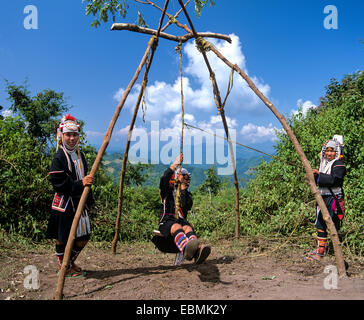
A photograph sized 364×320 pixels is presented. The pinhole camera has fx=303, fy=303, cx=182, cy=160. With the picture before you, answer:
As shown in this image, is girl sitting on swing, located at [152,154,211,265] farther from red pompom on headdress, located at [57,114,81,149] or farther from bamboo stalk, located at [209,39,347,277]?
bamboo stalk, located at [209,39,347,277]

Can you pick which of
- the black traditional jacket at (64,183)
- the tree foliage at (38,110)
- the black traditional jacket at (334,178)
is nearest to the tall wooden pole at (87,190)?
the black traditional jacket at (64,183)

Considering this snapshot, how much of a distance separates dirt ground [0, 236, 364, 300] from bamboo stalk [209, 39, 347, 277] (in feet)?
0.81

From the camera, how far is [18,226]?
5945 mm

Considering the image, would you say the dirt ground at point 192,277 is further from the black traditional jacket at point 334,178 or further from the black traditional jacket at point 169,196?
the black traditional jacket at point 334,178

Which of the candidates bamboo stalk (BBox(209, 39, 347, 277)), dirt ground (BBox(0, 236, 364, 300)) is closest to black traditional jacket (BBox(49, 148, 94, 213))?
dirt ground (BBox(0, 236, 364, 300))

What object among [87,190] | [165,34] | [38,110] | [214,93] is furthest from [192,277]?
[38,110]

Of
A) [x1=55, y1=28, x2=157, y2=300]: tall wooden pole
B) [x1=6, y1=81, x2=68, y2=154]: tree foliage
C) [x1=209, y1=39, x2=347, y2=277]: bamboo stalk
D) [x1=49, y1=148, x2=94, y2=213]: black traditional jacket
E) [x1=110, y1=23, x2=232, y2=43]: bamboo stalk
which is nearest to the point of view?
[x1=55, y1=28, x2=157, y2=300]: tall wooden pole

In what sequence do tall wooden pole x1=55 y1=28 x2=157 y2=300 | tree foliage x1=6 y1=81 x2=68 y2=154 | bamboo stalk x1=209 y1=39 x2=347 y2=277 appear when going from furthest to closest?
tree foliage x1=6 y1=81 x2=68 y2=154, bamboo stalk x1=209 y1=39 x2=347 y2=277, tall wooden pole x1=55 y1=28 x2=157 y2=300

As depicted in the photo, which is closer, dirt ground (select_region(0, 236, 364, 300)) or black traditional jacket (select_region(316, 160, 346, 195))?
dirt ground (select_region(0, 236, 364, 300))

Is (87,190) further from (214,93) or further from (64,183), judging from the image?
(214,93)

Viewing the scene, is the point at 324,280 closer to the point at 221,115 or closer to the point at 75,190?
the point at 221,115

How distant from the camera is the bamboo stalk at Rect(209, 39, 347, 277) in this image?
12.4ft
